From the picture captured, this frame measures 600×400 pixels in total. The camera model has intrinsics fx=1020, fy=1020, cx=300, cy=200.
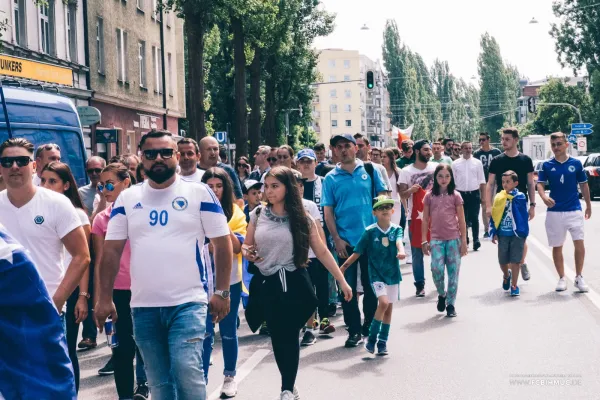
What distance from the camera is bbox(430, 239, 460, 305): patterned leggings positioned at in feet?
34.9

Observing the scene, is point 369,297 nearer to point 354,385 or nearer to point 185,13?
point 354,385

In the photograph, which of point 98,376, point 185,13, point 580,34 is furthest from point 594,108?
point 98,376

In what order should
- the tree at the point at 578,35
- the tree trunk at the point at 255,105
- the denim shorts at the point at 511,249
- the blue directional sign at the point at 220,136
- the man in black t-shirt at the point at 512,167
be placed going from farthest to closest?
the tree at the point at 578,35
the tree trunk at the point at 255,105
the blue directional sign at the point at 220,136
the man in black t-shirt at the point at 512,167
the denim shorts at the point at 511,249

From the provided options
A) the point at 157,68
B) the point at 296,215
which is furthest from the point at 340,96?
the point at 296,215

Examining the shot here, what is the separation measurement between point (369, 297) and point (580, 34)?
60.5m

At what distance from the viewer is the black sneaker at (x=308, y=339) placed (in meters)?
9.50

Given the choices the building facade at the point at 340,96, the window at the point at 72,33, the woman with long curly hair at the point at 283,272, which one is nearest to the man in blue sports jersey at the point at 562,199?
the woman with long curly hair at the point at 283,272

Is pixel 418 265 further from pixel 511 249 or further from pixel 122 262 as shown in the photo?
pixel 122 262

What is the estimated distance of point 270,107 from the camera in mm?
48688

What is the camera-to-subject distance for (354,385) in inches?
300

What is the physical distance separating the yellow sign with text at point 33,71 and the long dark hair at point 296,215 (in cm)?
613

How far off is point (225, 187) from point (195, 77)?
18596 millimetres

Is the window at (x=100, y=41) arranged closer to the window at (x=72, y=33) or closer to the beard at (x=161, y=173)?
the window at (x=72, y=33)

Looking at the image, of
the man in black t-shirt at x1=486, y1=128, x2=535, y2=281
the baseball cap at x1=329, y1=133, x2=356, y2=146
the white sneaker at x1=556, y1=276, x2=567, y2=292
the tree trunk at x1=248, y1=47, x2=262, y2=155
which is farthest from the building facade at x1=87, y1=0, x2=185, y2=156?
the baseball cap at x1=329, y1=133, x2=356, y2=146
